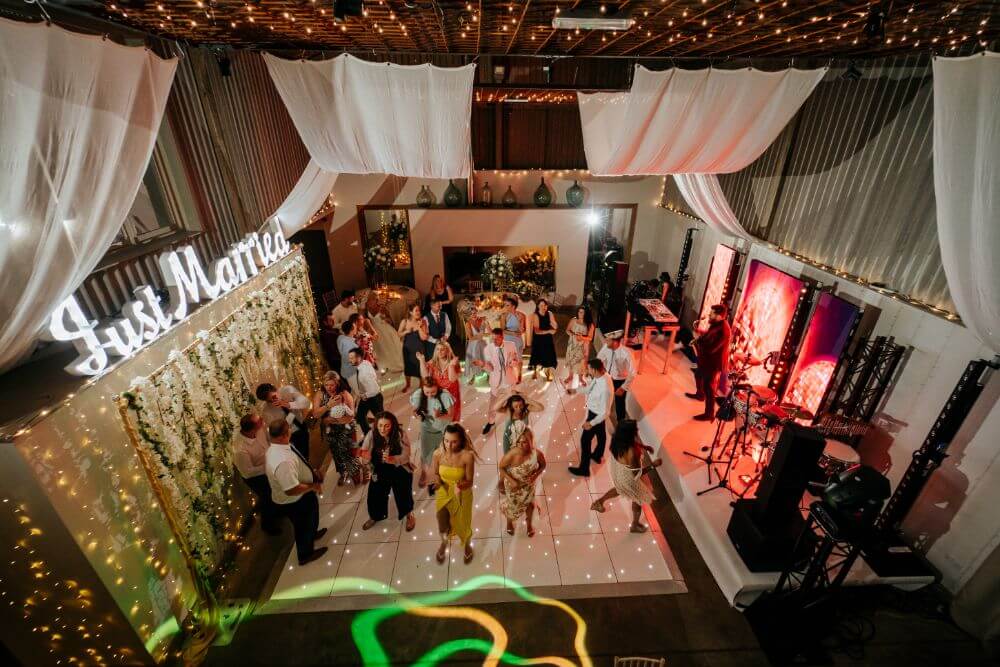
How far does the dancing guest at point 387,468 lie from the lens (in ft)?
12.4

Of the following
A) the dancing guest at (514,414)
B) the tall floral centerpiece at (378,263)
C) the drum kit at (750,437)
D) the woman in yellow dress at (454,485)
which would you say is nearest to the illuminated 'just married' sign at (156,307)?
the woman in yellow dress at (454,485)

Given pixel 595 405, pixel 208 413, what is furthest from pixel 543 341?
pixel 208 413

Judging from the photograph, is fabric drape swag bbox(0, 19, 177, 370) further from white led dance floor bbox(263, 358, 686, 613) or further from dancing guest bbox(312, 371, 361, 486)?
white led dance floor bbox(263, 358, 686, 613)

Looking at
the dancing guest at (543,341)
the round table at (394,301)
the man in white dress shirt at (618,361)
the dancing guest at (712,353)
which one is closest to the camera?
the man in white dress shirt at (618,361)

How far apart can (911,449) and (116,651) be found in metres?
6.83

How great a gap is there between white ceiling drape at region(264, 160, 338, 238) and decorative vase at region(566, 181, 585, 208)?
531 centimetres

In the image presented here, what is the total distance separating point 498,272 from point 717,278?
3.98 metres

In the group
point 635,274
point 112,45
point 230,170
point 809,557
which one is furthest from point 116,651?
point 635,274

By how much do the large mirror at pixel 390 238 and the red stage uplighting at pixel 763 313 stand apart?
6517mm

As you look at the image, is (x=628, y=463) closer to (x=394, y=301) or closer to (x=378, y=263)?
(x=394, y=301)

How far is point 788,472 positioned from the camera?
11.4ft

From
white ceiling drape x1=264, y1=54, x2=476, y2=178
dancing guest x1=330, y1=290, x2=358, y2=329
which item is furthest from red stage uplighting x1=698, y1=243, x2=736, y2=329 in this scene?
dancing guest x1=330, y1=290, x2=358, y2=329

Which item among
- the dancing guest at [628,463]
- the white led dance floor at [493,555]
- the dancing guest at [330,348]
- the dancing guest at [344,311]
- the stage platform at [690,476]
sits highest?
the dancing guest at [344,311]

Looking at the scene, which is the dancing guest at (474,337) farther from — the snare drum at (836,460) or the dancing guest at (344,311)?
the snare drum at (836,460)
